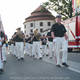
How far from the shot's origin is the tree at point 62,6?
42325 mm

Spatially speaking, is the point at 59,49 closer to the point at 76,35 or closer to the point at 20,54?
the point at 20,54

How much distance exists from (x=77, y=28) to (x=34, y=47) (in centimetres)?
737

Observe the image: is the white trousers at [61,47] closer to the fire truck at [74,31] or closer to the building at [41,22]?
the fire truck at [74,31]

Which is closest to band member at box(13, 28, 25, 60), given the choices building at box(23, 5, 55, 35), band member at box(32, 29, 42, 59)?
band member at box(32, 29, 42, 59)

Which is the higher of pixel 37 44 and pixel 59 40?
pixel 59 40

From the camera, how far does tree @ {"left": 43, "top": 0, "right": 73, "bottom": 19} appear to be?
4233 cm

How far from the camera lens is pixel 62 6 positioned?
143 ft

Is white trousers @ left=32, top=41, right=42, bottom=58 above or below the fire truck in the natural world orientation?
below

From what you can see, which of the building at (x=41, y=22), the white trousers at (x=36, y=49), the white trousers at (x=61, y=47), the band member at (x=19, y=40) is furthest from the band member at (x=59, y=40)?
the building at (x=41, y=22)

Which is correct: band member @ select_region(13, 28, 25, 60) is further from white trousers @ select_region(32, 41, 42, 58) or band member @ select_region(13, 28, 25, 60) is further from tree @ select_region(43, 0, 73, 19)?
tree @ select_region(43, 0, 73, 19)

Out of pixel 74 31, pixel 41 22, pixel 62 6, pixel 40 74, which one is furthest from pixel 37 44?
pixel 41 22

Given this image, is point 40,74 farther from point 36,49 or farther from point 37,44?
A: point 36,49

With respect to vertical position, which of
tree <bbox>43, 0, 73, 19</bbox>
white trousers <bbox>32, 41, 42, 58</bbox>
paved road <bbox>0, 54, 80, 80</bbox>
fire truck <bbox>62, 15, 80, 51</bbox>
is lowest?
paved road <bbox>0, 54, 80, 80</bbox>

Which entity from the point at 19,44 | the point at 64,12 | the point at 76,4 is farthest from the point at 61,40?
the point at 64,12
